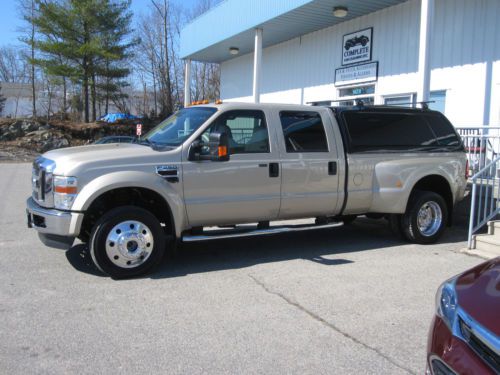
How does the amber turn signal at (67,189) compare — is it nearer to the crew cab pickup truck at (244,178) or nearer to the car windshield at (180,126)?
the crew cab pickup truck at (244,178)

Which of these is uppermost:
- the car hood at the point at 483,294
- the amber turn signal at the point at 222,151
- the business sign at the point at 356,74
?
the business sign at the point at 356,74

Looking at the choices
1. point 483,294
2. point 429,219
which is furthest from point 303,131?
point 483,294

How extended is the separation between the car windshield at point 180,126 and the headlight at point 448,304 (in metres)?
3.66

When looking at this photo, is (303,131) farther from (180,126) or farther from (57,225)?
(57,225)

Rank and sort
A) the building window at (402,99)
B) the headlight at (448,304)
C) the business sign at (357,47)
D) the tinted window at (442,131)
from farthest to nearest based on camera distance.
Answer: the business sign at (357,47), the building window at (402,99), the tinted window at (442,131), the headlight at (448,304)

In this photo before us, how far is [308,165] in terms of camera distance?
6270 mm

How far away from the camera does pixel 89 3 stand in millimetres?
32594

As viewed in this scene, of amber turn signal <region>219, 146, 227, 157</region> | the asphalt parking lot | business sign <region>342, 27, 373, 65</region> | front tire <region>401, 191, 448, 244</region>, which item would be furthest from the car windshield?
business sign <region>342, 27, 373, 65</region>

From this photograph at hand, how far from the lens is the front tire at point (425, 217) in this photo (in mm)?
7180

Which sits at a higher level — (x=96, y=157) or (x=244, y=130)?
(x=244, y=130)

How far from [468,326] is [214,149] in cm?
366

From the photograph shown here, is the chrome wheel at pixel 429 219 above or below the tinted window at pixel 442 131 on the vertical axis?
below

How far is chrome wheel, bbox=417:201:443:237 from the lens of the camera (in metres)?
7.30

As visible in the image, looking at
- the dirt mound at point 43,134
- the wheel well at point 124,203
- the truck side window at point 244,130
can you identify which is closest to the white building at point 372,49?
the truck side window at point 244,130
